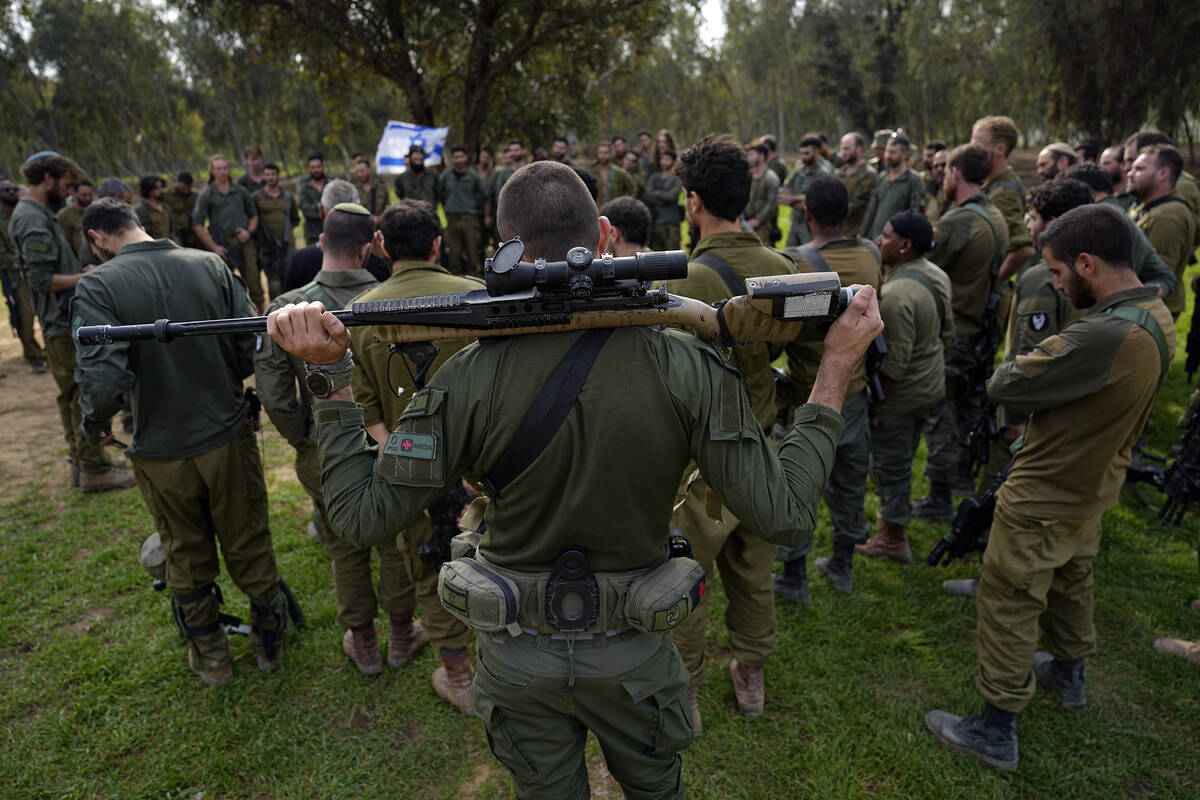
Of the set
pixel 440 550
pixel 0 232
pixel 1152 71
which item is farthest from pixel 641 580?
pixel 1152 71

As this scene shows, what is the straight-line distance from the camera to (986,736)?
3.32m

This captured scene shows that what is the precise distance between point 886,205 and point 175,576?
810 centimetres

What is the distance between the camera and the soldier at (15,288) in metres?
8.17

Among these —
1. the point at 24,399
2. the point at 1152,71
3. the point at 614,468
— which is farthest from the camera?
the point at 1152,71

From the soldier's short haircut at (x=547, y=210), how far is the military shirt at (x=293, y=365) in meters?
1.82

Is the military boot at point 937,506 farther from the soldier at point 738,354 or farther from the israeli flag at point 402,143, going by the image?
the israeli flag at point 402,143

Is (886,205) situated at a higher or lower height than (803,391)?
higher

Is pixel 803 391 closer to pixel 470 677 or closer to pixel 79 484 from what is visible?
pixel 470 677

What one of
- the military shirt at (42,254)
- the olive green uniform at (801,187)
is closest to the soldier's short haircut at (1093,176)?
the olive green uniform at (801,187)

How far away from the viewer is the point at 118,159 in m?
46.3

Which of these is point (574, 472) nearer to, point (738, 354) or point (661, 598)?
point (661, 598)

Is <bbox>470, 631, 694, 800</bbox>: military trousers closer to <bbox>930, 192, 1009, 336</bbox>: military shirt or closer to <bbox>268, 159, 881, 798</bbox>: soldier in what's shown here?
<bbox>268, 159, 881, 798</bbox>: soldier

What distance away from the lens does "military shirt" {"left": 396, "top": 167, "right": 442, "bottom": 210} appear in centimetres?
1248

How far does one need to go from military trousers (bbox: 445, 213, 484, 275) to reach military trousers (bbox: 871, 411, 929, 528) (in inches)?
344
